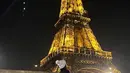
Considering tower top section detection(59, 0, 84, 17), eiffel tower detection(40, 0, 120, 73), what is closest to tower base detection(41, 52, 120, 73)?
eiffel tower detection(40, 0, 120, 73)

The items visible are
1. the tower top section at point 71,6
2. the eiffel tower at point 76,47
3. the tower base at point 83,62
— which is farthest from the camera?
the tower top section at point 71,6

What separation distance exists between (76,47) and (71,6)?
1002cm

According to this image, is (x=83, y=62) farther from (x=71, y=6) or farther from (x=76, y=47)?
(x=71, y=6)

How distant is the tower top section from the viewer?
54.6 meters

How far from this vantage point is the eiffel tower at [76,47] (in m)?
45.8

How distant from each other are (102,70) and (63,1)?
1560 cm

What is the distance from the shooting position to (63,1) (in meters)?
55.2

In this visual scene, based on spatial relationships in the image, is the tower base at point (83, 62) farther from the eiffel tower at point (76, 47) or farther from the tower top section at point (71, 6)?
the tower top section at point (71, 6)

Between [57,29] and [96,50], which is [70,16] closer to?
[57,29]

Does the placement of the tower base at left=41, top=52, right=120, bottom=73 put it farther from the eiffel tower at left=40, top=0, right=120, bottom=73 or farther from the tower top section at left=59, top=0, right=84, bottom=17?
the tower top section at left=59, top=0, right=84, bottom=17

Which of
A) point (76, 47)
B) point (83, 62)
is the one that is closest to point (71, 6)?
point (76, 47)

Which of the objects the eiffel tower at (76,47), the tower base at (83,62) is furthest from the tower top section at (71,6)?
the tower base at (83,62)

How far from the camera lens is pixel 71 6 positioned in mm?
55188

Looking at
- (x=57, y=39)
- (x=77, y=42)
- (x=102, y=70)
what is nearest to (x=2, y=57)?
(x=57, y=39)
